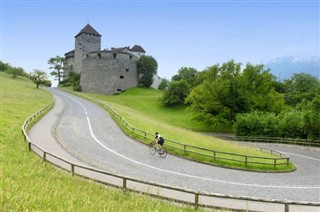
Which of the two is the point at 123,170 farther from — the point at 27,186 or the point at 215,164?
the point at 27,186

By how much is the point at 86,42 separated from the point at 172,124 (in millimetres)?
65080

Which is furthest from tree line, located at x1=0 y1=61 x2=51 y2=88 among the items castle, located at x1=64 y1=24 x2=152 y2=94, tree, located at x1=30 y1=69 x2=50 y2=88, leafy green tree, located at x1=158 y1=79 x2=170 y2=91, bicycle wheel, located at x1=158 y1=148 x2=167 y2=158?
bicycle wheel, located at x1=158 y1=148 x2=167 y2=158

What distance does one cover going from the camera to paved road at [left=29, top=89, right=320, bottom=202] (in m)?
16.0

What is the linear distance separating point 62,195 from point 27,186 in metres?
1.23

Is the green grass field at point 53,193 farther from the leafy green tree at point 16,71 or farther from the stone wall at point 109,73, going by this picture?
the leafy green tree at point 16,71

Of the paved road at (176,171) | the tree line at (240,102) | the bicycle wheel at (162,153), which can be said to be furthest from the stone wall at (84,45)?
the bicycle wheel at (162,153)

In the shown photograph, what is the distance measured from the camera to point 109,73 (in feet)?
309

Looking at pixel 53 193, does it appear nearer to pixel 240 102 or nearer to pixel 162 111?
pixel 240 102

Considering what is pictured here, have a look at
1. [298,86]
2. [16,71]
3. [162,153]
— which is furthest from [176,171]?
[16,71]

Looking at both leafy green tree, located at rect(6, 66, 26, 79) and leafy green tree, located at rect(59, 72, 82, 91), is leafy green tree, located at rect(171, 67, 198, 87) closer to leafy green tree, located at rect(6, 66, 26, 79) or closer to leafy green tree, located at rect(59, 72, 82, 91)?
leafy green tree, located at rect(59, 72, 82, 91)

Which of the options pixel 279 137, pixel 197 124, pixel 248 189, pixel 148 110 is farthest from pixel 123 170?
pixel 148 110

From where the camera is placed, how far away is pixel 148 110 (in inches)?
2680

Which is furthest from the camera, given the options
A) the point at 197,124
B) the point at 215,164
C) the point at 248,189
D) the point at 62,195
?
the point at 197,124

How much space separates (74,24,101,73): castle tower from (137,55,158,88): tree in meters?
21.0
